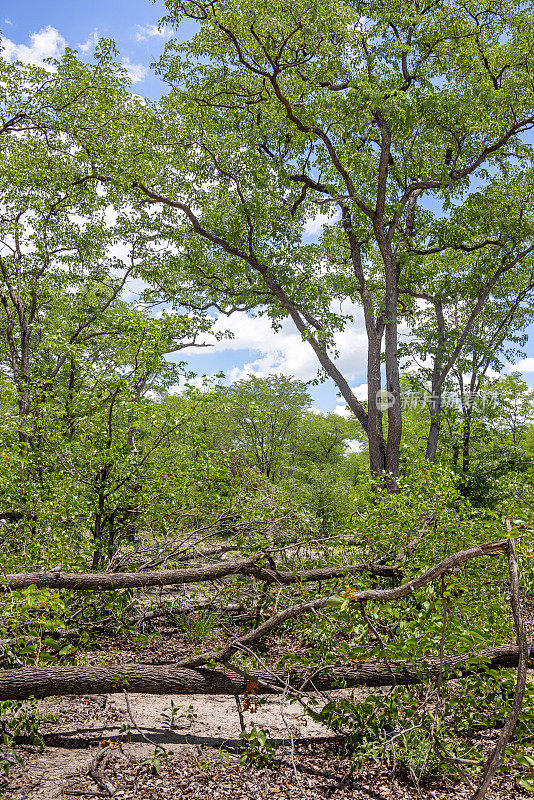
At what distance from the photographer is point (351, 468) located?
30.0 meters

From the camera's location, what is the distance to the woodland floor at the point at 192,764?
12.7 feet

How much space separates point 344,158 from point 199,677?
465 inches

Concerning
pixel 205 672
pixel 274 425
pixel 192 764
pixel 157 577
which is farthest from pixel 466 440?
pixel 192 764

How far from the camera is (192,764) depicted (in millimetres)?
4301

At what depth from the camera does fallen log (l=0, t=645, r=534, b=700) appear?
421cm

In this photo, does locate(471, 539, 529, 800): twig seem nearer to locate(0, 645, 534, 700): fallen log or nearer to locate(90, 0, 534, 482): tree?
locate(0, 645, 534, 700): fallen log

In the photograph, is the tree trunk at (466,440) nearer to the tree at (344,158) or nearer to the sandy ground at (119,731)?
the tree at (344,158)

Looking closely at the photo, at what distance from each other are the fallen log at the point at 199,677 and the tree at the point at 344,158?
6.95 metres

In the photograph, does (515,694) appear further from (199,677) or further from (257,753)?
(199,677)

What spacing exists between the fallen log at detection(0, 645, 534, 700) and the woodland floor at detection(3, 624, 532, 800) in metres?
0.38

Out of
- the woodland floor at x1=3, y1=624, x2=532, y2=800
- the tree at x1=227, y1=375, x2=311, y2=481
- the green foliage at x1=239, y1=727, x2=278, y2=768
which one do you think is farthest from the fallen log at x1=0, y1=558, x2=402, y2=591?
the tree at x1=227, y1=375, x2=311, y2=481

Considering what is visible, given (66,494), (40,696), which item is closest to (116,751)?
(40,696)

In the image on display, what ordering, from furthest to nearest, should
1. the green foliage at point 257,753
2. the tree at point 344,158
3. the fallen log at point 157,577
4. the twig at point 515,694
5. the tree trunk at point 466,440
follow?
the tree trunk at point 466,440 < the tree at point 344,158 < the fallen log at point 157,577 < the green foliage at point 257,753 < the twig at point 515,694

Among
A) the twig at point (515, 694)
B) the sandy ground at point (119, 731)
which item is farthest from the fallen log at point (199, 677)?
the twig at point (515, 694)
